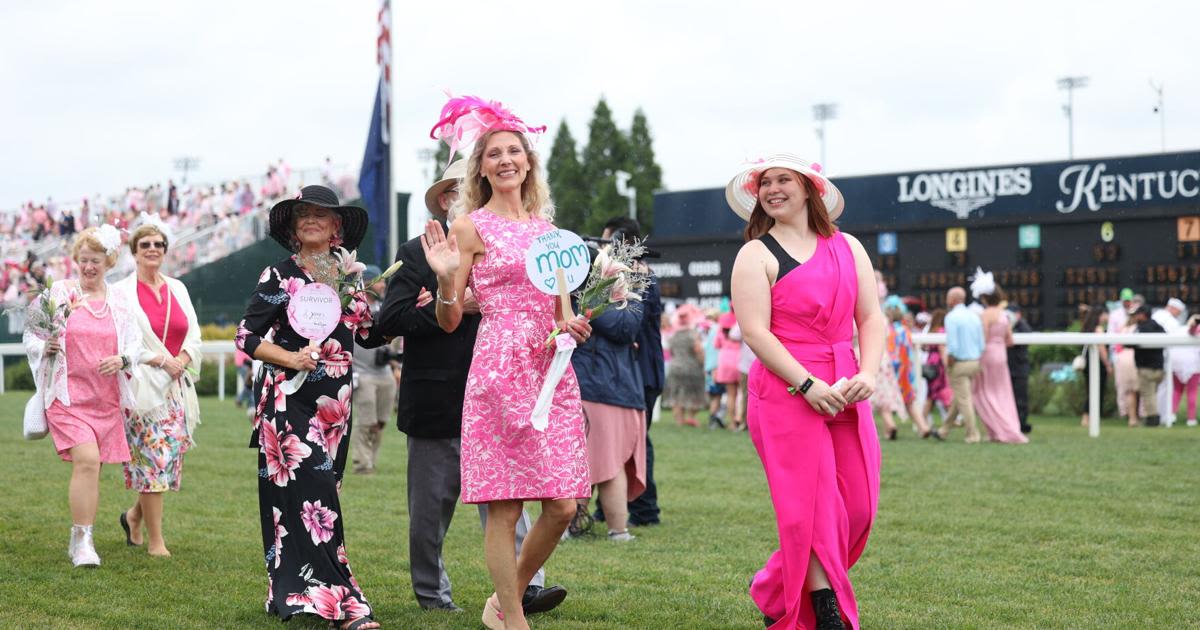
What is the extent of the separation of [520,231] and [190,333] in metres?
3.56

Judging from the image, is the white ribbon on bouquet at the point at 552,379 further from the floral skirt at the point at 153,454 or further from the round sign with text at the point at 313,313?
the floral skirt at the point at 153,454

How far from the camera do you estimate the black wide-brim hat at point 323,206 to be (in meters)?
5.85

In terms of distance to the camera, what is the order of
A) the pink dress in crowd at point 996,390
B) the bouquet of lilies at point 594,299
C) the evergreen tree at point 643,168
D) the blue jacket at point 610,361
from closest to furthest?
the bouquet of lilies at point 594,299 → the blue jacket at point 610,361 → the pink dress in crowd at point 996,390 → the evergreen tree at point 643,168

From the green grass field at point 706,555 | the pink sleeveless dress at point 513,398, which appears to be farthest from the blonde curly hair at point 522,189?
the green grass field at point 706,555

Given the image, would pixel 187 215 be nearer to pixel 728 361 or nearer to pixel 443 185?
pixel 728 361

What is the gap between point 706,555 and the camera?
778 cm

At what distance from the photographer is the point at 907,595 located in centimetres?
648

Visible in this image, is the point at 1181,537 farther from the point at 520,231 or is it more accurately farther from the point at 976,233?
the point at 976,233

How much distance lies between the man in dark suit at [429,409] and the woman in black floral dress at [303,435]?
0.26 metres

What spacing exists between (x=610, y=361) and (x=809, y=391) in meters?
3.57

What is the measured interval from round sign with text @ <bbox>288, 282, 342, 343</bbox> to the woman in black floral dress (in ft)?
0.28

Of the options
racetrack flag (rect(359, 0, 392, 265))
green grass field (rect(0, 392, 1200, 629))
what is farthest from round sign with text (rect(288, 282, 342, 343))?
racetrack flag (rect(359, 0, 392, 265))

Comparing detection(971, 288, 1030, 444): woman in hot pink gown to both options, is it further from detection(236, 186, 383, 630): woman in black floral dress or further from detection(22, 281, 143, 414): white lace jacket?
detection(236, 186, 383, 630): woman in black floral dress

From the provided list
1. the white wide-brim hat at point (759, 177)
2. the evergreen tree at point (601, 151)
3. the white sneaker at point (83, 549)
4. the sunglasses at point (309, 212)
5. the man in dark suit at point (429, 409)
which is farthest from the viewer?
the evergreen tree at point (601, 151)
